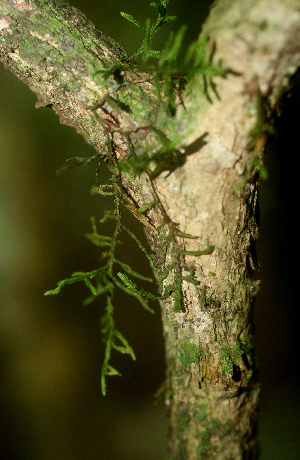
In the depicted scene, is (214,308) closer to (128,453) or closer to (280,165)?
(280,165)

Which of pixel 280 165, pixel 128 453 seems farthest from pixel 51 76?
pixel 128 453

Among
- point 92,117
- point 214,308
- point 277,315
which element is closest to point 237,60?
point 92,117

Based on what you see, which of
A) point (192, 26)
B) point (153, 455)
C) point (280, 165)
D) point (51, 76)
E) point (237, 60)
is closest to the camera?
point (237, 60)

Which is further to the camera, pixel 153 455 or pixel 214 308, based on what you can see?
pixel 153 455

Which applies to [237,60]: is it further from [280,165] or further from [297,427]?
[297,427]

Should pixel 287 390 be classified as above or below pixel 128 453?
above

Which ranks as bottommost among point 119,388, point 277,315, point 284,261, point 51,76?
point 119,388

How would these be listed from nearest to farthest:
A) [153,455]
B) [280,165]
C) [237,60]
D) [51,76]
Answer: [237,60] → [51,76] → [280,165] → [153,455]
